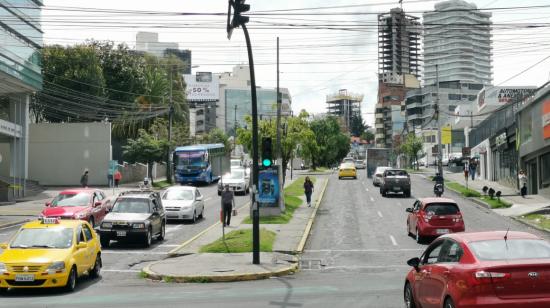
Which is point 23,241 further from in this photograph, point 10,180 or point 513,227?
point 10,180

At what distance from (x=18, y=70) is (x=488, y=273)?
1643 inches

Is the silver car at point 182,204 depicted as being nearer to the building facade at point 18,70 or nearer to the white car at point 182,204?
the white car at point 182,204

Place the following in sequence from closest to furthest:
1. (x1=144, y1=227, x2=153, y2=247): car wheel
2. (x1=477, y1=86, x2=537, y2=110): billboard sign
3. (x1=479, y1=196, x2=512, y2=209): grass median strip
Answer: (x1=144, y1=227, x2=153, y2=247): car wheel < (x1=479, y1=196, x2=512, y2=209): grass median strip < (x1=477, y1=86, x2=537, y2=110): billboard sign

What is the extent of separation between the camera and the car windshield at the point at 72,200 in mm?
26281

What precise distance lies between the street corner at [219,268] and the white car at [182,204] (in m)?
9.70

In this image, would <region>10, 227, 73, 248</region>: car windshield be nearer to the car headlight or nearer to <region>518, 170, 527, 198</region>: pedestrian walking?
the car headlight

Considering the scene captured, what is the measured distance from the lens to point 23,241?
50.3 ft

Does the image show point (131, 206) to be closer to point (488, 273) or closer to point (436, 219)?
point (436, 219)

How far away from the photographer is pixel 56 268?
1423 centimetres

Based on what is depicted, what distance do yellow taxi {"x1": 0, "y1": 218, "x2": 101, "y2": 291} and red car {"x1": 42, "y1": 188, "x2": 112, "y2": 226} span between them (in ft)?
28.3

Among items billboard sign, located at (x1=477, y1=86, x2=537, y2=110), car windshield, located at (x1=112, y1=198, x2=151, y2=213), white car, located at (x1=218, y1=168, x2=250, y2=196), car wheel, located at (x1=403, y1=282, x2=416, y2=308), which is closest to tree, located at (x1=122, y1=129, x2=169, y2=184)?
white car, located at (x1=218, y1=168, x2=250, y2=196)

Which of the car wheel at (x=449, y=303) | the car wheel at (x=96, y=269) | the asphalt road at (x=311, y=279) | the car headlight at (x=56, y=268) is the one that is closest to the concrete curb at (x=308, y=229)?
the asphalt road at (x=311, y=279)


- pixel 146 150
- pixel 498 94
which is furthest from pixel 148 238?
pixel 498 94

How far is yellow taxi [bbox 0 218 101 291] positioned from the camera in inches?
551
